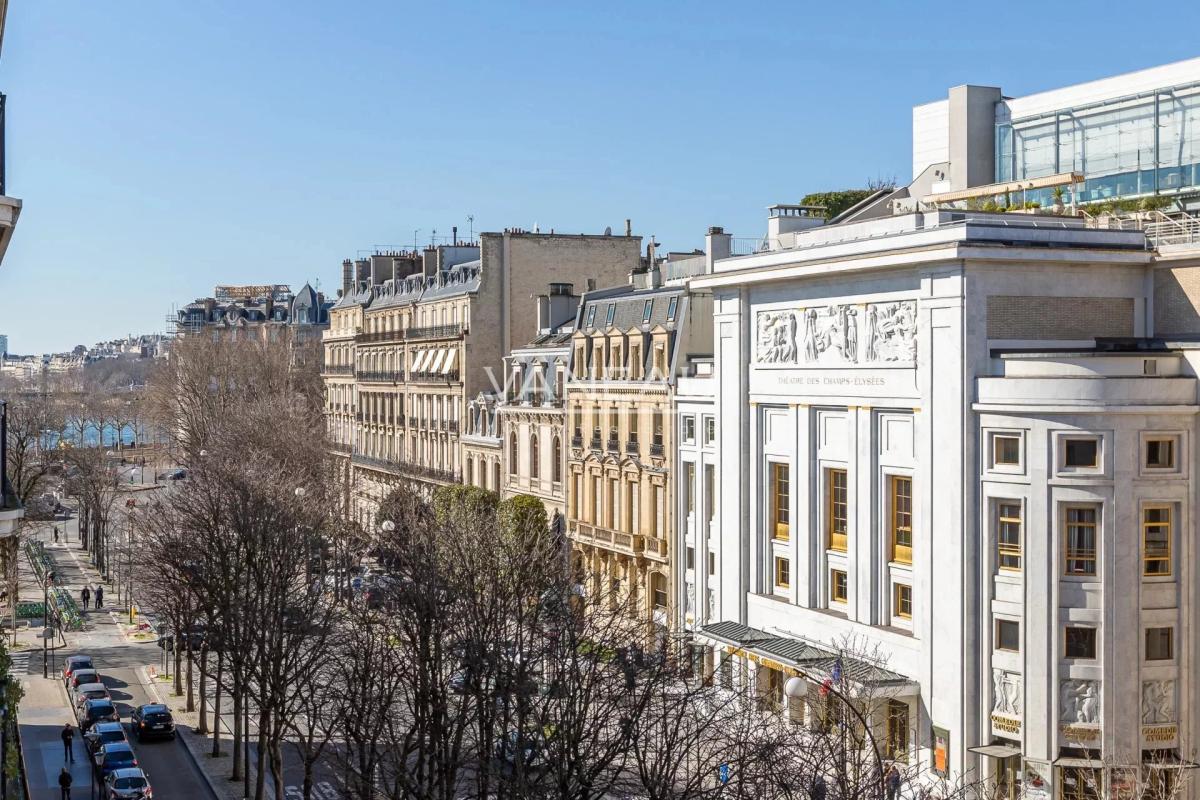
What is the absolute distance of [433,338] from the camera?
84000 mm

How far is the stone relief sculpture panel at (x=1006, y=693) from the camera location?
123 ft

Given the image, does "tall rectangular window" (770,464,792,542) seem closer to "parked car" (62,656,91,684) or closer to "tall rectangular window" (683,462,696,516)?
"tall rectangular window" (683,462,696,516)

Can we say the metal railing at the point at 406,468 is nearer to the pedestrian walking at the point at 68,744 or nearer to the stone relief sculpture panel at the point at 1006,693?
the pedestrian walking at the point at 68,744

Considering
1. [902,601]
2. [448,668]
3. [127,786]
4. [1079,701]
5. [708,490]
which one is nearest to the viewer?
[1079,701]

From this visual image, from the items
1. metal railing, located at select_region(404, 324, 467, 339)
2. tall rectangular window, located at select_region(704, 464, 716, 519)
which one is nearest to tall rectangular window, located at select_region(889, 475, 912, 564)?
tall rectangular window, located at select_region(704, 464, 716, 519)

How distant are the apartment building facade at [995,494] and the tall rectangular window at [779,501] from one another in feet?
3.36

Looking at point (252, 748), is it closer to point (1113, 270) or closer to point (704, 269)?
point (704, 269)

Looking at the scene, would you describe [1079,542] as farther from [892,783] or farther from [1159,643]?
[892,783]

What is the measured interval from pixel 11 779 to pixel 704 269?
3726cm

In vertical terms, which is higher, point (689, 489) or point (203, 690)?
point (689, 489)

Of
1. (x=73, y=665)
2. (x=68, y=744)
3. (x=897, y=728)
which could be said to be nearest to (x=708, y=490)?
(x=897, y=728)

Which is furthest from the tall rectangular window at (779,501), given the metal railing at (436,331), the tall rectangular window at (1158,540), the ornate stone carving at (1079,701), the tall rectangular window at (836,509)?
the metal railing at (436,331)

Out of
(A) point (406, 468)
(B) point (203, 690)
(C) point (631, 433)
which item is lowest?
(B) point (203, 690)

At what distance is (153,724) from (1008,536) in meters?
28.9
